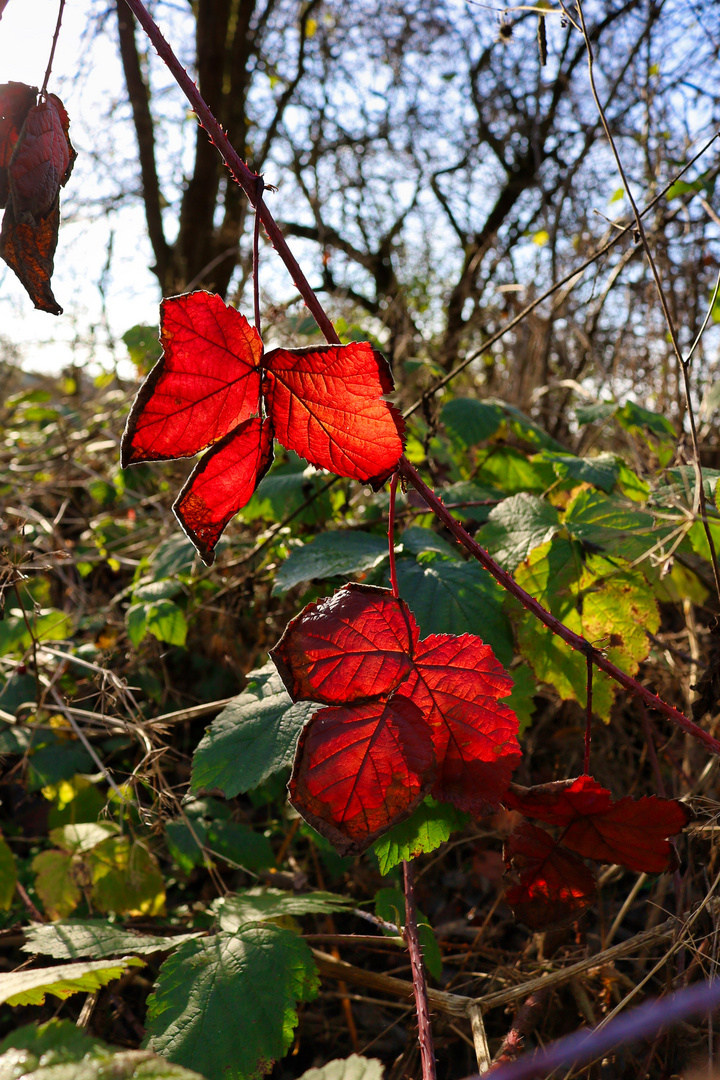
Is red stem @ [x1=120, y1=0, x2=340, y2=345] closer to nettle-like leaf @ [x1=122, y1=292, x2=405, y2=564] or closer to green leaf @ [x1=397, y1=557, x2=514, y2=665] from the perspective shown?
nettle-like leaf @ [x1=122, y1=292, x2=405, y2=564]

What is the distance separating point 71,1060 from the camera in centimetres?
50

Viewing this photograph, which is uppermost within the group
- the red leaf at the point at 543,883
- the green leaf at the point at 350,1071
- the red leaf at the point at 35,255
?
the red leaf at the point at 35,255

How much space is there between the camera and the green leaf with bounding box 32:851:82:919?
5.05ft

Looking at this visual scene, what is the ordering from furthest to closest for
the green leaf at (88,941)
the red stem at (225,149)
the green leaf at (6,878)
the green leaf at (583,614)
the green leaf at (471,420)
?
the green leaf at (471,420)
the green leaf at (6,878)
the green leaf at (583,614)
the green leaf at (88,941)
the red stem at (225,149)

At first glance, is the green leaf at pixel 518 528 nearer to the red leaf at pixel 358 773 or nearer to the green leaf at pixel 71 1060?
the red leaf at pixel 358 773

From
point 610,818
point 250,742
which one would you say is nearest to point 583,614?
point 610,818

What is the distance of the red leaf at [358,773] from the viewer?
683 millimetres

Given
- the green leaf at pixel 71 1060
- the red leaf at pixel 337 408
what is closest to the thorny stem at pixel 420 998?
the green leaf at pixel 71 1060

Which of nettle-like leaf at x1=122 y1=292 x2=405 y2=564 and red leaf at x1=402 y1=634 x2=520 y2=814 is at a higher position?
nettle-like leaf at x1=122 y1=292 x2=405 y2=564

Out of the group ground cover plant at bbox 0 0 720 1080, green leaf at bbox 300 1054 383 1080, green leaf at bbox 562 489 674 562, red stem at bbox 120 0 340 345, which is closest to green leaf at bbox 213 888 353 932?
ground cover plant at bbox 0 0 720 1080

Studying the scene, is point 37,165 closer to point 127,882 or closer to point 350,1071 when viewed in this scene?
point 350,1071

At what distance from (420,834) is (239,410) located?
598 mm

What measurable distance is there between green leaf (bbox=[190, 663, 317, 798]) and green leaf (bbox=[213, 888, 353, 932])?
0.75 feet

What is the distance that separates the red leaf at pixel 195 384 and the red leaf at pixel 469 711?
32 centimetres
